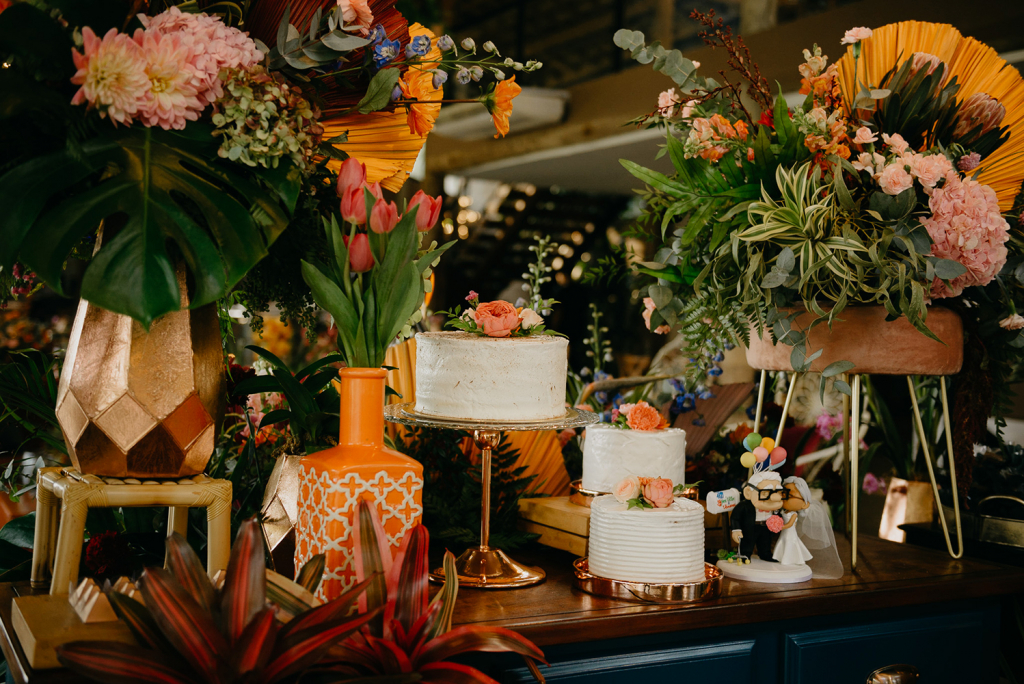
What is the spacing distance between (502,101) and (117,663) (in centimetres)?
75

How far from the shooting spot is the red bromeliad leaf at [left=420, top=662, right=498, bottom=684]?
759 millimetres

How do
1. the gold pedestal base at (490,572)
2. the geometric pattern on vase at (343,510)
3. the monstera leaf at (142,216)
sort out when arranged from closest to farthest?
the monstera leaf at (142,216), the geometric pattern on vase at (343,510), the gold pedestal base at (490,572)

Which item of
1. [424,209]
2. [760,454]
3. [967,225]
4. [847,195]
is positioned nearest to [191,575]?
[424,209]

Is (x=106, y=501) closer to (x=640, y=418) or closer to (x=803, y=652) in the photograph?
(x=640, y=418)

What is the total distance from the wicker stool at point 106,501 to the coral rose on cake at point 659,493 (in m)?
0.53

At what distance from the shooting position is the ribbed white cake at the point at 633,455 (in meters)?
1.19

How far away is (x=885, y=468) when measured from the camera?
293 centimetres

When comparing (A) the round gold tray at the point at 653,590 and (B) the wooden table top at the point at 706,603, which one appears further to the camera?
(A) the round gold tray at the point at 653,590

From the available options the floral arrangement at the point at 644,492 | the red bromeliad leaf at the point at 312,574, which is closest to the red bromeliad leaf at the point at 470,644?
the red bromeliad leaf at the point at 312,574

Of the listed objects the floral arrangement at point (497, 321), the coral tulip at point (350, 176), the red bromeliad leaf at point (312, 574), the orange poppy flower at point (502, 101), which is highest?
the orange poppy flower at point (502, 101)

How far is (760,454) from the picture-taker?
1168 millimetres

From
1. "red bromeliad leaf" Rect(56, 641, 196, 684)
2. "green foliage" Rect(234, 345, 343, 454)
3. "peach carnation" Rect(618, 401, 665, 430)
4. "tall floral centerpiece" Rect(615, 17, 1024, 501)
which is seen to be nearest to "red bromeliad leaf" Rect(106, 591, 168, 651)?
"red bromeliad leaf" Rect(56, 641, 196, 684)

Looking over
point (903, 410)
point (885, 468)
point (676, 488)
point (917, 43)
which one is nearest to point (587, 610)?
point (676, 488)

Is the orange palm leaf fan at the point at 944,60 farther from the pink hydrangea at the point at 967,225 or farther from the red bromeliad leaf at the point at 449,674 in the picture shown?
the red bromeliad leaf at the point at 449,674
